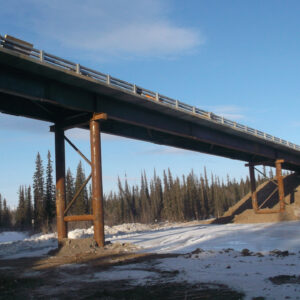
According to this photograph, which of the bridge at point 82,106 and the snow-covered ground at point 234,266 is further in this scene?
the bridge at point 82,106

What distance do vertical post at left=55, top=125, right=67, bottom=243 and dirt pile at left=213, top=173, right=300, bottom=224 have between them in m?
29.1

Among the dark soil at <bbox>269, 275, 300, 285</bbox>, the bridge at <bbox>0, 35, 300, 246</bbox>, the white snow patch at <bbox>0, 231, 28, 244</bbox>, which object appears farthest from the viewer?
the white snow patch at <bbox>0, 231, 28, 244</bbox>

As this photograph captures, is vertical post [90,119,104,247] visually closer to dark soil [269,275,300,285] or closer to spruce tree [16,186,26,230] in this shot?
dark soil [269,275,300,285]

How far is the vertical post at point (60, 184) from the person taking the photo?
2238cm

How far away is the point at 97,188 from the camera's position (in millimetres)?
21109

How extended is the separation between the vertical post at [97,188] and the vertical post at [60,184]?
8.08 feet

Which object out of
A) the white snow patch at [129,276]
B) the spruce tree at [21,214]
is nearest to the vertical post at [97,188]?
the white snow patch at [129,276]

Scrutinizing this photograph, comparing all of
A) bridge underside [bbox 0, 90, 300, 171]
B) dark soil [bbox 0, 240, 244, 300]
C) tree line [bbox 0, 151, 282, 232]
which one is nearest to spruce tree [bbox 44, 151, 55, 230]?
tree line [bbox 0, 151, 282, 232]

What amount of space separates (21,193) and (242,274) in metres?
104

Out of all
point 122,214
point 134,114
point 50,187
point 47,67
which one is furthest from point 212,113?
point 122,214

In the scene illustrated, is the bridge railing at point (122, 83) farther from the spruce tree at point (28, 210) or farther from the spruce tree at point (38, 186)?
the spruce tree at point (28, 210)

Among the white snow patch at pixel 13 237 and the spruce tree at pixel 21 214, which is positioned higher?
the spruce tree at pixel 21 214

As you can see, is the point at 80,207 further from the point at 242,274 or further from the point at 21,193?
the point at 242,274

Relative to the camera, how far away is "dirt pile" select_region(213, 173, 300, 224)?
44.6m
